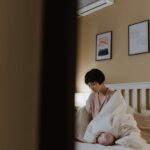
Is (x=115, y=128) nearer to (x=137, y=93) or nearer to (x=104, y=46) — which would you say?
(x=137, y=93)

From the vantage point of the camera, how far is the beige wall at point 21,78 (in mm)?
478

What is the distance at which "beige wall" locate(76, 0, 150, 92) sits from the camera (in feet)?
8.48

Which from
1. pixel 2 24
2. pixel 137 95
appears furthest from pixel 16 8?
pixel 137 95

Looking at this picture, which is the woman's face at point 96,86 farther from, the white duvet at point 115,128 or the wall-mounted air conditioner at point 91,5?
the wall-mounted air conditioner at point 91,5

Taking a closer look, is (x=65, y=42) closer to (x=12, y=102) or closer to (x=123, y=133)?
(x=12, y=102)

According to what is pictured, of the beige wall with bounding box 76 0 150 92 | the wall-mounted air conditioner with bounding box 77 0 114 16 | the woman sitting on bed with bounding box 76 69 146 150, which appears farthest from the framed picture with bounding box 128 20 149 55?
the woman sitting on bed with bounding box 76 69 146 150

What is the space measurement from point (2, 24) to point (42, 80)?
0.13 m

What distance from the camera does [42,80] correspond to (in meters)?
0.48

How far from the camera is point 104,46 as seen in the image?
9.75 ft

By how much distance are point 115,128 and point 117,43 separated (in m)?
1.17

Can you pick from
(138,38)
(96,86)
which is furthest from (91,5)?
(96,86)

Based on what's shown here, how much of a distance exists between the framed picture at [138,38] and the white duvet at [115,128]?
0.65 metres

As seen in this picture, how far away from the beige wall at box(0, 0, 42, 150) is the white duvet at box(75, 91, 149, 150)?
4.20ft

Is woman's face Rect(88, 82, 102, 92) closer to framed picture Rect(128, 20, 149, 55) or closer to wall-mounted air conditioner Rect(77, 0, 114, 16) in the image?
framed picture Rect(128, 20, 149, 55)
